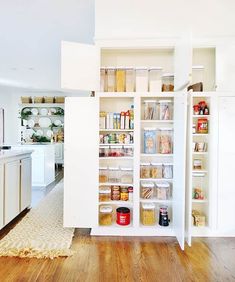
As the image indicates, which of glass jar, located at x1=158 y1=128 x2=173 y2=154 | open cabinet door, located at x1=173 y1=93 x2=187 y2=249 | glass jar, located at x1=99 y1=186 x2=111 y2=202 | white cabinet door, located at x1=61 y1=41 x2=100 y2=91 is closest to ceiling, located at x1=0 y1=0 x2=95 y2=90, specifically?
white cabinet door, located at x1=61 y1=41 x2=100 y2=91

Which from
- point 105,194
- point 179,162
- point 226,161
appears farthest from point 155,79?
point 105,194

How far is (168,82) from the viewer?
2881 millimetres

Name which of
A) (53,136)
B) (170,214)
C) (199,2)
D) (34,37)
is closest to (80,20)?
(34,37)

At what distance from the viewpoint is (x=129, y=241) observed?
2.57 meters

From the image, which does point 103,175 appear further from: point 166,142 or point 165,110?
point 165,110

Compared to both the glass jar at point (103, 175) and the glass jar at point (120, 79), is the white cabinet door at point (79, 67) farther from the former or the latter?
the glass jar at point (103, 175)

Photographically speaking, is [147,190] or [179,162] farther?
[147,190]

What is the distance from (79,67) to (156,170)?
4.75 feet

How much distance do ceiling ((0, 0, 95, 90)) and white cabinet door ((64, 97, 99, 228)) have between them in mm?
1191

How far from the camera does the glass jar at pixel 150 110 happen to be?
283 cm

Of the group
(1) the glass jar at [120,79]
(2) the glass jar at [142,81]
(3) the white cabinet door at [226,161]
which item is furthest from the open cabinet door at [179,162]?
(1) the glass jar at [120,79]

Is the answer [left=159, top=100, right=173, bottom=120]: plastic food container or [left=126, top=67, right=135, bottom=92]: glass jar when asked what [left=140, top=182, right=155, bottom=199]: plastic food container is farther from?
[left=126, top=67, right=135, bottom=92]: glass jar

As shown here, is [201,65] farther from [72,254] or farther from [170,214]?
[72,254]

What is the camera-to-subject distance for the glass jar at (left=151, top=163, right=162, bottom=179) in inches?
110
